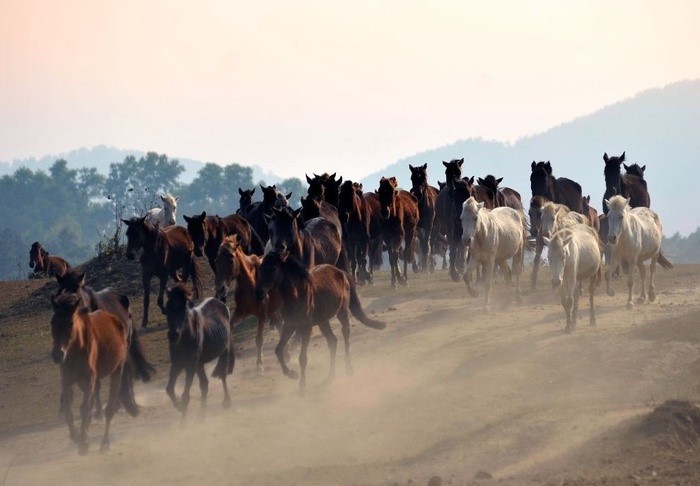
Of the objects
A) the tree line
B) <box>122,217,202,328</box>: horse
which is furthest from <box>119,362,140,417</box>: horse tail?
the tree line

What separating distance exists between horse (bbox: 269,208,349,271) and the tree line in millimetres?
114170

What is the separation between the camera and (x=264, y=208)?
25.8 meters

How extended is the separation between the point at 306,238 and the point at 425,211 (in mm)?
9269

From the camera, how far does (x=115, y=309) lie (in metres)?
16.4

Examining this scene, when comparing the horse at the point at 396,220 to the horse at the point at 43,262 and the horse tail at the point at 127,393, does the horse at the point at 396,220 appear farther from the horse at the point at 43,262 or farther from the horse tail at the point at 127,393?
the horse at the point at 43,262

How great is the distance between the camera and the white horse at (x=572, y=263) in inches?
754

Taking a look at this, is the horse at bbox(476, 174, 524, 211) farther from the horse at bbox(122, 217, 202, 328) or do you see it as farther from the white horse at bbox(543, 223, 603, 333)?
the horse at bbox(122, 217, 202, 328)

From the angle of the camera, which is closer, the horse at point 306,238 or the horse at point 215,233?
the horse at point 306,238

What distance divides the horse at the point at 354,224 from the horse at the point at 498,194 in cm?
313

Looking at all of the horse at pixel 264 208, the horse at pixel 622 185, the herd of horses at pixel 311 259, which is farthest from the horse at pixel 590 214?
the horse at pixel 264 208

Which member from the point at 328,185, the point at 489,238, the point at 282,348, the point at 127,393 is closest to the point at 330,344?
the point at 282,348

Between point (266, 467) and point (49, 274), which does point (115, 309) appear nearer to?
point (266, 467)

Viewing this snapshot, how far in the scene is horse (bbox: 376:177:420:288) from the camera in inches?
1014

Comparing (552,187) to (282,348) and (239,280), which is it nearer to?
(239,280)
